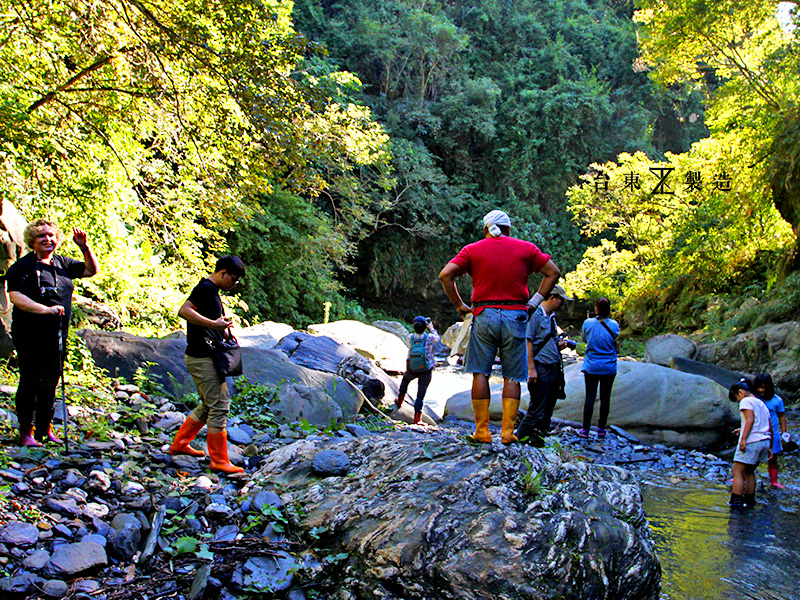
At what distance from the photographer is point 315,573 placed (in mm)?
3459

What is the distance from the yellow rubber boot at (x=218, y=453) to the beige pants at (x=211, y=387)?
0.06m

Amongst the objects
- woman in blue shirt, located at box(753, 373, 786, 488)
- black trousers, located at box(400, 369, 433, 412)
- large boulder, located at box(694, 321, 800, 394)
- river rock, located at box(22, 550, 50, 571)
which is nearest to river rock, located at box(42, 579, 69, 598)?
river rock, located at box(22, 550, 50, 571)

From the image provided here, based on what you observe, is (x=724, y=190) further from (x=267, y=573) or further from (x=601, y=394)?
(x=267, y=573)

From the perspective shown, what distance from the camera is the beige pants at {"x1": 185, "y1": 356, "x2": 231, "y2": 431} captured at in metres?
4.48

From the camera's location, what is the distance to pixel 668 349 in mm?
15500

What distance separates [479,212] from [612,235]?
813 cm

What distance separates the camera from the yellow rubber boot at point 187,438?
15.8 ft

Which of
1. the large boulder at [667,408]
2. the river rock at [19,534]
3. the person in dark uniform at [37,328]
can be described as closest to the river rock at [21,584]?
the river rock at [19,534]

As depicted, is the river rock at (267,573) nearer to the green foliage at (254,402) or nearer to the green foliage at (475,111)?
the green foliage at (254,402)

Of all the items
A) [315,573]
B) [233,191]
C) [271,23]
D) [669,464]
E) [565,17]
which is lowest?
[669,464]

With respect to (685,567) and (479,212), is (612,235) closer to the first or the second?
(479,212)

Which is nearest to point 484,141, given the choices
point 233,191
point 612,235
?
point 612,235

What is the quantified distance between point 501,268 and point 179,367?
4661mm

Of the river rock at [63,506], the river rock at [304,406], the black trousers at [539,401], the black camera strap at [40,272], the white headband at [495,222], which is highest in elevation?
the white headband at [495,222]
